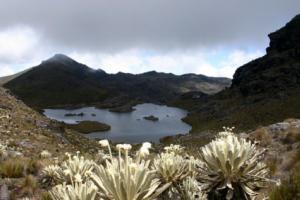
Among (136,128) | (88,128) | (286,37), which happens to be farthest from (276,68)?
(88,128)

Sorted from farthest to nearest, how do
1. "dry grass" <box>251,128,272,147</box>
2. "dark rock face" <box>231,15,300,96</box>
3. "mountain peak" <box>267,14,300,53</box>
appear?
"mountain peak" <box>267,14,300,53</box> → "dark rock face" <box>231,15,300,96</box> → "dry grass" <box>251,128,272,147</box>

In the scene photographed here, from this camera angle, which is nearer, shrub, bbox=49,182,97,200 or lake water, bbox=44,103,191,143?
shrub, bbox=49,182,97,200

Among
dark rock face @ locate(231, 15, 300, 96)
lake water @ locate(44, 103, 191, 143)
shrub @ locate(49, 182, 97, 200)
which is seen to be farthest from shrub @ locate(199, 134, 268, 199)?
dark rock face @ locate(231, 15, 300, 96)

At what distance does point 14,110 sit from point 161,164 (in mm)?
40957

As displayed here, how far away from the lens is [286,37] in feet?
473

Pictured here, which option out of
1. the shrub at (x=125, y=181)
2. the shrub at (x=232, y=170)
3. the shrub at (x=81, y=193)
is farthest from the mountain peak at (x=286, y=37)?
the shrub at (x=81, y=193)

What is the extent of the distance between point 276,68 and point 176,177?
133711mm

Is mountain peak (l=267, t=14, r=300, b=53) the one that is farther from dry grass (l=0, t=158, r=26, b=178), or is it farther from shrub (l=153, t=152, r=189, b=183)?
shrub (l=153, t=152, r=189, b=183)

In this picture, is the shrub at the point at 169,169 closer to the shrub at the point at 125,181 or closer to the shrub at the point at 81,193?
the shrub at the point at 125,181

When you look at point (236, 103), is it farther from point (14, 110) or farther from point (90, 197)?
point (90, 197)

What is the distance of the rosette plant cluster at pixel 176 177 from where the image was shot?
14.3 feet

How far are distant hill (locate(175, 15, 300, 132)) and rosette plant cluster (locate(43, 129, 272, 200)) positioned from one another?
76.1 metres

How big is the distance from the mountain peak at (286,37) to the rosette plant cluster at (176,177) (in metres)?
137

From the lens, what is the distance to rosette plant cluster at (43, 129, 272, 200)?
14.3ft
